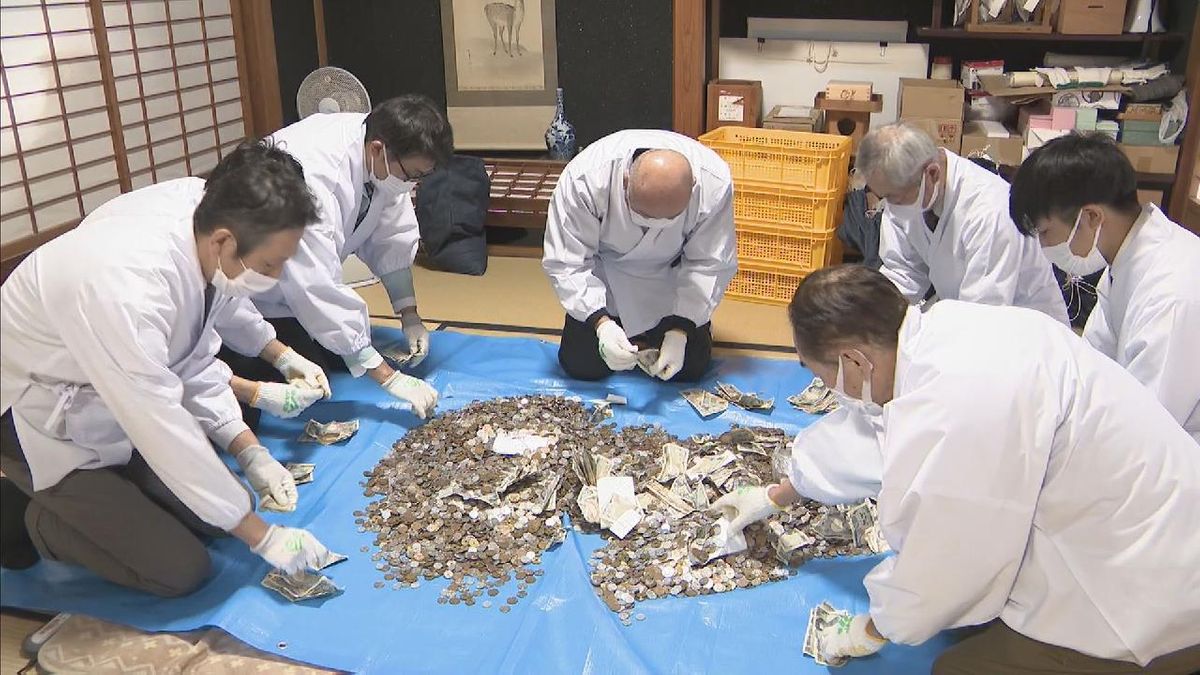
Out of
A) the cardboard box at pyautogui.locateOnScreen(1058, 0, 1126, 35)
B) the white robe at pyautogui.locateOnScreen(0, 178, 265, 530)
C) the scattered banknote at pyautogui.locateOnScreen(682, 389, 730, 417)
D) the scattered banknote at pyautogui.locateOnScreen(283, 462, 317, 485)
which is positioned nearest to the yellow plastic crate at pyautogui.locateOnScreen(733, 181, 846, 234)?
the scattered banknote at pyautogui.locateOnScreen(682, 389, 730, 417)

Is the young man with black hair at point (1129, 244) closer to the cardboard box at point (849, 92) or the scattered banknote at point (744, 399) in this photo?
the scattered banknote at point (744, 399)

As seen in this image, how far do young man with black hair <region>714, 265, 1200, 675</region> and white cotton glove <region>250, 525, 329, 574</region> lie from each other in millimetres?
1262

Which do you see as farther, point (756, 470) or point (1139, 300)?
point (756, 470)

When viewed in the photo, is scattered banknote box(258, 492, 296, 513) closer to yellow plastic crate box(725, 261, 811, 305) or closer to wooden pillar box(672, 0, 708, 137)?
yellow plastic crate box(725, 261, 811, 305)

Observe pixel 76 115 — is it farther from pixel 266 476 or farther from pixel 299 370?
pixel 299 370

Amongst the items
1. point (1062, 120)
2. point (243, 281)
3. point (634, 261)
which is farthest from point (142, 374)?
point (1062, 120)

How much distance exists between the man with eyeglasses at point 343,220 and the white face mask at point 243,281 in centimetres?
69

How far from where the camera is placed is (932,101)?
4250 millimetres

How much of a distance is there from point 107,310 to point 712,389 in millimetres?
2075

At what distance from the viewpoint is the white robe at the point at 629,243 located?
10.4 feet

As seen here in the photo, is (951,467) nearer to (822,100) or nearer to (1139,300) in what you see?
(1139,300)

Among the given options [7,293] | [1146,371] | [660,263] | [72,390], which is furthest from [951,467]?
[660,263]

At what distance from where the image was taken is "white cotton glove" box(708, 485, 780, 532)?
2.29 m

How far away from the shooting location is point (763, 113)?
194 inches
